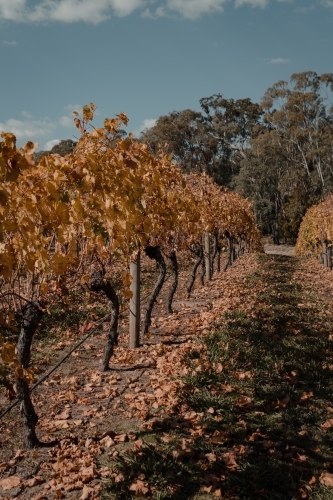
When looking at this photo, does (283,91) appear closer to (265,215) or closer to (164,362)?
(265,215)

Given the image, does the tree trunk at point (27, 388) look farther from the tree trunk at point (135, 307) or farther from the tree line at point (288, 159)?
the tree line at point (288, 159)

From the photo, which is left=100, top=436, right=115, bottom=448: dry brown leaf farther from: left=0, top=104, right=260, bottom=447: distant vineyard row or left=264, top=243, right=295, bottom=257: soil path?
left=264, top=243, right=295, bottom=257: soil path

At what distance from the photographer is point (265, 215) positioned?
42.8 metres

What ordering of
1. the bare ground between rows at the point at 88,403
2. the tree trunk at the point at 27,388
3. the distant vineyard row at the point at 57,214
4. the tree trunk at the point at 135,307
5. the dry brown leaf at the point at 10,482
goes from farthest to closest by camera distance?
the tree trunk at the point at 135,307 < the tree trunk at the point at 27,388 < the bare ground between rows at the point at 88,403 < the dry brown leaf at the point at 10,482 < the distant vineyard row at the point at 57,214

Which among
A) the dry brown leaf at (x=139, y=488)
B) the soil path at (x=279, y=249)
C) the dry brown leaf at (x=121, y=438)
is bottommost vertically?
the dry brown leaf at (x=139, y=488)

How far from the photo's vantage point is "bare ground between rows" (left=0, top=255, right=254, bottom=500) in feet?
12.6

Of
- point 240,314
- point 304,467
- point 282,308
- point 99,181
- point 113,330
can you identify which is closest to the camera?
point 99,181

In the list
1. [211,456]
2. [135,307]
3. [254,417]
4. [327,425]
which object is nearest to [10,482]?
[211,456]

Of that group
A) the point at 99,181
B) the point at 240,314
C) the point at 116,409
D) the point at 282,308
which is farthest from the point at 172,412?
the point at 282,308

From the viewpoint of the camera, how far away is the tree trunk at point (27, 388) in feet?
13.2

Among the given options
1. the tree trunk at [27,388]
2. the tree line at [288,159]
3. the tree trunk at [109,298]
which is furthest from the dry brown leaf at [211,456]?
the tree line at [288,159]

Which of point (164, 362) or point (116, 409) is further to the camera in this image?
point (164, 362)

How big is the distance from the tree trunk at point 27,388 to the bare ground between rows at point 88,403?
5.6 inches

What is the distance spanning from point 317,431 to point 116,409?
2.18 meters
